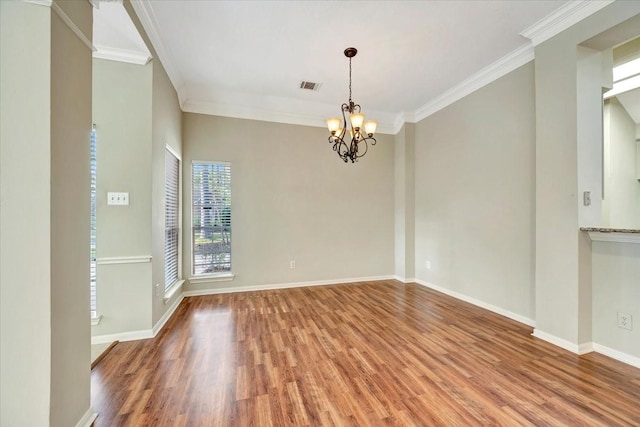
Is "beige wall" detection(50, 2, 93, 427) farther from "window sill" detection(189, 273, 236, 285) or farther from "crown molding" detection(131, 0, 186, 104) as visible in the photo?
"window sill" detection(189, 273, 236, 285)

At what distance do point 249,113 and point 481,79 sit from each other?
137 inches

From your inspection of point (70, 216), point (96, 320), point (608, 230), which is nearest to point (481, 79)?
point (608, 230)

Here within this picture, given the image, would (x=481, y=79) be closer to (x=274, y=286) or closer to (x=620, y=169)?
(x=620, y=169)

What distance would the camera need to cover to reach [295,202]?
15.0 ft

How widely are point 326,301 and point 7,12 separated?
149 inches

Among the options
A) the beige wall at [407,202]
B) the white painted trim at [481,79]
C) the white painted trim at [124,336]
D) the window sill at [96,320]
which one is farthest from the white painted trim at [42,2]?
the beige wall at [407,202]

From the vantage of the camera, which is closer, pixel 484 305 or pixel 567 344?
pixel 567 344

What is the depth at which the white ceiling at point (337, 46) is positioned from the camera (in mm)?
2400

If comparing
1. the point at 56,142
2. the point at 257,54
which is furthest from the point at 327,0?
the point at 56,142

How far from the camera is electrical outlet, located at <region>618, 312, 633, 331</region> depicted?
221cm

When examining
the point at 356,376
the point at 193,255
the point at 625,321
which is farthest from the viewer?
the point at 193,255

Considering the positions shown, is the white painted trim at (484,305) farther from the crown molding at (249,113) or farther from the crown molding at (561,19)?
the crown molding at (249,113)

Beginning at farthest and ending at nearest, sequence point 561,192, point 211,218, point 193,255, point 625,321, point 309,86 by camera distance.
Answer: point 211,218 < point 193,255 < point 309,86 < point 561,192 < point 625,321

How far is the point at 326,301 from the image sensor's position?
3834mm
